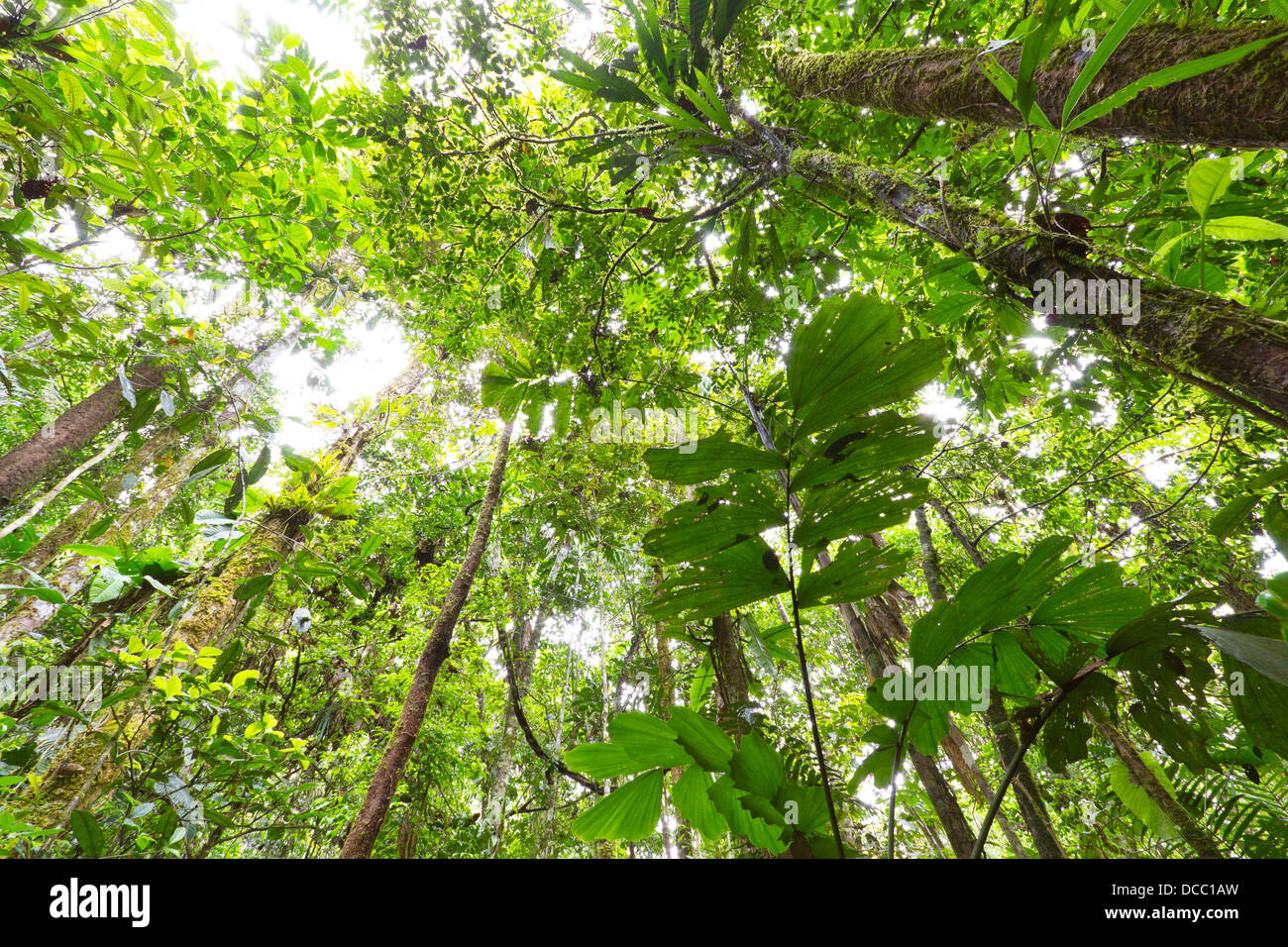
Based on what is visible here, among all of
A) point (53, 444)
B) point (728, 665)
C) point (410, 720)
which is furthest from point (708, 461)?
point (53, 444)

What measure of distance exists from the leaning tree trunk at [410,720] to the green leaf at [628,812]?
→ 2.53 meters

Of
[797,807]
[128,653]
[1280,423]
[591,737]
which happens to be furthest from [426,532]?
[1280,423]

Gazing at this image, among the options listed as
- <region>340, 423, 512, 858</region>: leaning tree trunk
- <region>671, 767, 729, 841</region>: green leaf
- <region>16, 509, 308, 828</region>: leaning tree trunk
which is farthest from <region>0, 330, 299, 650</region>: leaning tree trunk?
<region>671, 767, 729, 841</region>: green leaf

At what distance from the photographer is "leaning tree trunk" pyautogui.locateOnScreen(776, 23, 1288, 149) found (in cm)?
111

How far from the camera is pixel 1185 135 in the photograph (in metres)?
1.29

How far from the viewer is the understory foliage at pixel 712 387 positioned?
2.93 feet

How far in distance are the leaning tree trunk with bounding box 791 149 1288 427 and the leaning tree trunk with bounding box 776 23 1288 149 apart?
0.36 meters

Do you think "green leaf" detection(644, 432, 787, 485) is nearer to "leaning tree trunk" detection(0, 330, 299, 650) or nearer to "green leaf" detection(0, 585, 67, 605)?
"leaning tree trunk" detection(0, 330, 299, 650)

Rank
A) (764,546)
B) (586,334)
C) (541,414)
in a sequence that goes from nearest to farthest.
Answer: (764,546) < (541,414) < (586,334)

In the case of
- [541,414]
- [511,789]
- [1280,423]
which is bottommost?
[511,789]

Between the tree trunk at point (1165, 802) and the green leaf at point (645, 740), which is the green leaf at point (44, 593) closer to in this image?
the green leaf at point (645, 740)

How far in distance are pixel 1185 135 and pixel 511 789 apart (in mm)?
8325
